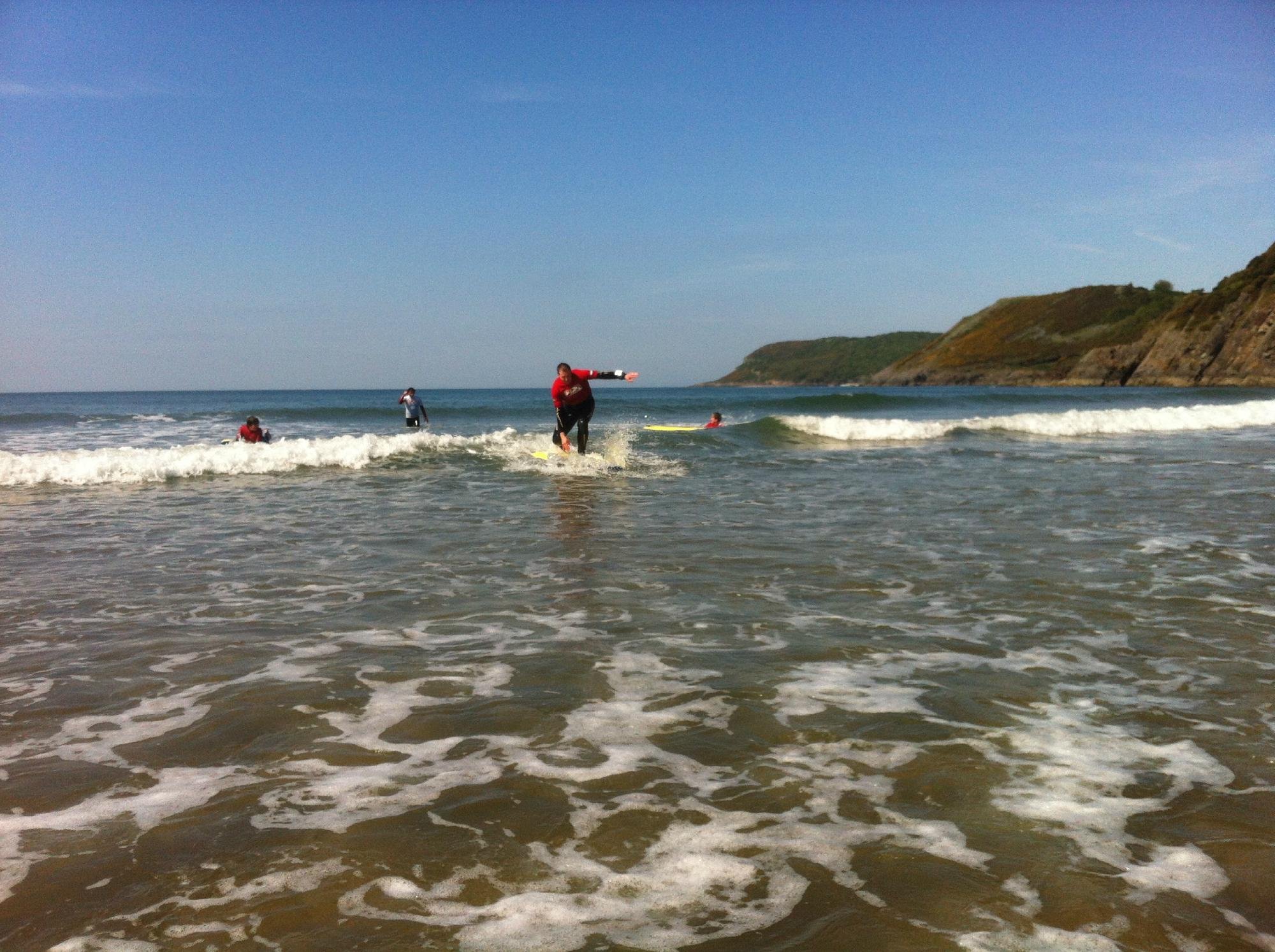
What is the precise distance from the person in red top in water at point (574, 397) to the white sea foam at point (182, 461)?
5.20 m

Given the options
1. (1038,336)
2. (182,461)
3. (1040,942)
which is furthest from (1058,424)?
(1038,336)

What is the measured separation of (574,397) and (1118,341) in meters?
116

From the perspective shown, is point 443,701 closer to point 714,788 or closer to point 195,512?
point 714,788

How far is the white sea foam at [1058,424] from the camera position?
105 feet

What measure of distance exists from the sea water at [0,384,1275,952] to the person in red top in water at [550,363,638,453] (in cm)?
726

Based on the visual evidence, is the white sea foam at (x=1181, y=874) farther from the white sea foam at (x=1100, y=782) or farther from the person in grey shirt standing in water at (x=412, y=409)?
the person in grey shirt standing in water at (x=412, y=409)

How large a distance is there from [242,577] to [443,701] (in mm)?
4226

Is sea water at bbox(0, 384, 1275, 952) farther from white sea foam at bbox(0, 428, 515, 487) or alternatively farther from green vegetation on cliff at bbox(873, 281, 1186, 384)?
green vegetation on cliff at bbox(873, 281, 1186, 384)

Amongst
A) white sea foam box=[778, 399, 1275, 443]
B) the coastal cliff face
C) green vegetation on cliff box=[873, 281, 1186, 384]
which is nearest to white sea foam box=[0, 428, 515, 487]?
white sea foam box=[778, 399, 1275, 443]

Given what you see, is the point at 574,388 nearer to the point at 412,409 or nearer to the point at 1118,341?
the point at 412,409

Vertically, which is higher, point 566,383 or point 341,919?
point 566,383

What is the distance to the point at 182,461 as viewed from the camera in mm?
18125

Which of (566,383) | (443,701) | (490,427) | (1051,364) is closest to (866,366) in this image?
(1051,364)

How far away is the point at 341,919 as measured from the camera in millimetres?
2812
